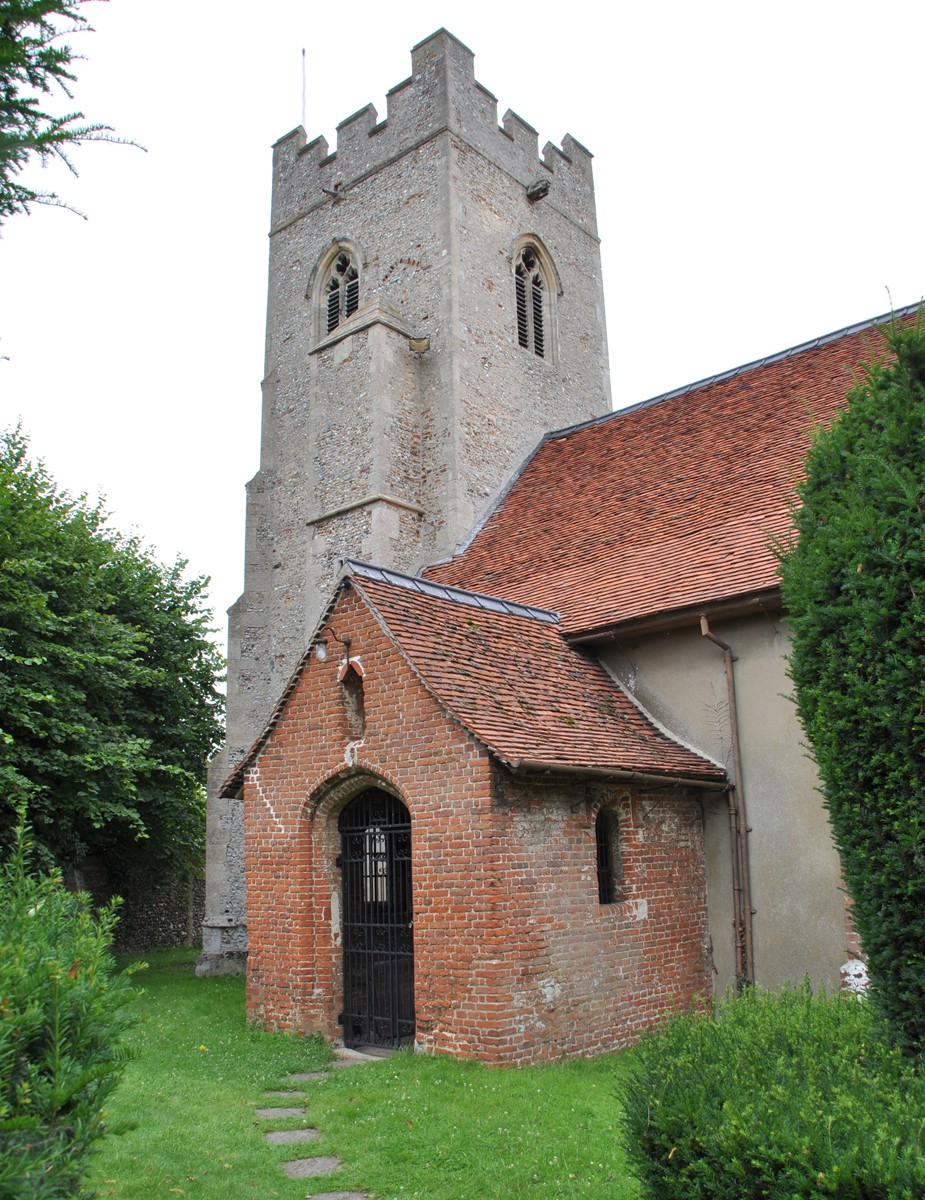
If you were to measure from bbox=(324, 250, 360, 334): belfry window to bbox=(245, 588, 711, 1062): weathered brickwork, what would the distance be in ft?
36.2

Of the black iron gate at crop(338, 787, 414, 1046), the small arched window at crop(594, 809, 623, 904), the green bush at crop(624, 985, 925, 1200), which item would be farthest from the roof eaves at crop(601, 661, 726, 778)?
the green bush at crop(624, 985, 925, 1200)

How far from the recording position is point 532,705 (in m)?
9.89

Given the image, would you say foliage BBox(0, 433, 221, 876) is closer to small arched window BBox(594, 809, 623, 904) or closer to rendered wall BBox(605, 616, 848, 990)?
small arched window BBox(594, 809, 623, 904)

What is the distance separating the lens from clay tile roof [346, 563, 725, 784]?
909cm

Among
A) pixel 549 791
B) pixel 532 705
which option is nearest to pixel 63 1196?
pixel 549 791

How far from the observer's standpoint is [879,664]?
5078 mm

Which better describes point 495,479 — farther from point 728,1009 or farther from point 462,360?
point 728,1009

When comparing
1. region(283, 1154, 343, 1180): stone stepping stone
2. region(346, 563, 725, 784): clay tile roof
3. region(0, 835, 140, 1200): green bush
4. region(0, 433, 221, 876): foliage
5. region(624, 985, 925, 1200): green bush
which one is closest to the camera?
region(0, 835, 140, 1200): green bush

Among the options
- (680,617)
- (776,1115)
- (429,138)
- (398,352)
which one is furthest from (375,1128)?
(429,138)

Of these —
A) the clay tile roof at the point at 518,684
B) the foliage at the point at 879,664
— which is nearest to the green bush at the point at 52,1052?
the foliage at the point at 879,664

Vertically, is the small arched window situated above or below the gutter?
below

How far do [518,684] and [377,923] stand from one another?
9.42 ft

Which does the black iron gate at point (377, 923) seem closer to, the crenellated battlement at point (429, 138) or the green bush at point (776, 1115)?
the green bush at point (776, 1115)

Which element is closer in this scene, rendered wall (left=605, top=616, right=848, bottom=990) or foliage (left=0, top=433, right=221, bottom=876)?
rendered wall (left=605, top=616, right=848, bottom=990)
